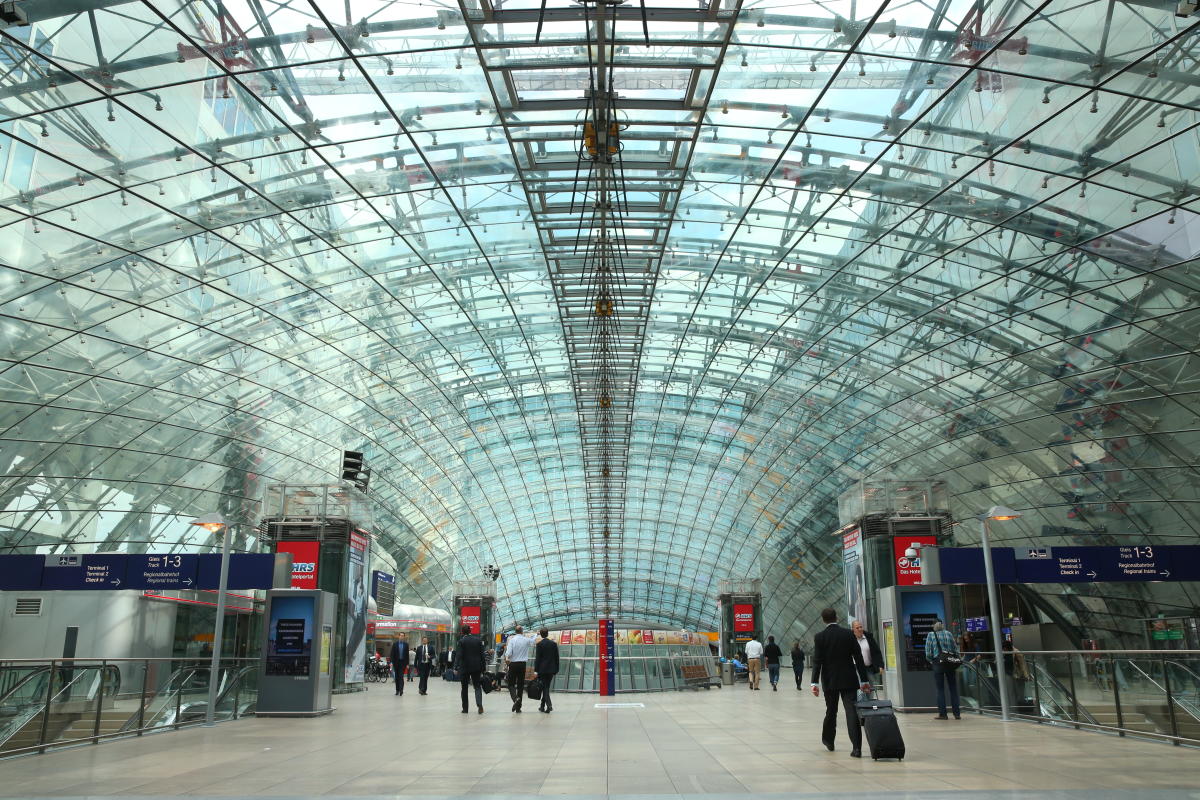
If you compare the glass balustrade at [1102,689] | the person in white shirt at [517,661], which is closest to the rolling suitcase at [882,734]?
the glass balustrade at [1102,689]

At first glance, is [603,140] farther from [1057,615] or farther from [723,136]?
[1057,615]

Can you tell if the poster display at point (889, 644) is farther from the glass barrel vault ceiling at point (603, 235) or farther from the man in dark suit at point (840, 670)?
the glass barrel vault ceiling at point (603, 235)

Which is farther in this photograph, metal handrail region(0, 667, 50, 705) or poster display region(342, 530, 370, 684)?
poster display region(342, 530, 370, 684)

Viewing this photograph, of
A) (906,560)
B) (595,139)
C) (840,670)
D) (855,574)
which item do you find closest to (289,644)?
(840,670)

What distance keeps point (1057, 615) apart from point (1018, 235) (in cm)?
2767

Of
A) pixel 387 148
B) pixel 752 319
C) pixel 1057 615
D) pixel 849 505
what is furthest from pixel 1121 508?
pixel 387 148

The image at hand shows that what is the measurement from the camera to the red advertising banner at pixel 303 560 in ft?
82.7

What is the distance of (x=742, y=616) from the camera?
49281mm

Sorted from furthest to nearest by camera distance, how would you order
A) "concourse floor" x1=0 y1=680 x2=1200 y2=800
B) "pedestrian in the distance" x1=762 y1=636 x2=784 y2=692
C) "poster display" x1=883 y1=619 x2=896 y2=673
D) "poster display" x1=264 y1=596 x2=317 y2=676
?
1. "pedestrian in the distance" x1=762 y1=636 x2=784 y2=692
2. "poster display" x1=883 y1=619 x2=896 y2=673
3. "poster display" x1=264 y1=596 x2=317 y2=676
4. "concourse floor" x1=0 y1=680 x2=1200 y2=800

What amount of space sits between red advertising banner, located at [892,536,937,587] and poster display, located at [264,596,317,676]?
535 inches

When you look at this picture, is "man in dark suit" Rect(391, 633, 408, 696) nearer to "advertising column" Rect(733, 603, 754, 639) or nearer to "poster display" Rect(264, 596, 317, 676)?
"poster display" Rect(264, 596, 317, 676)

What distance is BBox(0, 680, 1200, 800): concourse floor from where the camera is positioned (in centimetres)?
844

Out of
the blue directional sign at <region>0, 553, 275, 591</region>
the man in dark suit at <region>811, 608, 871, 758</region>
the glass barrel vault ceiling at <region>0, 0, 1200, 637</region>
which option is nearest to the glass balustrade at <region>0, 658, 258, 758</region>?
the man in dark suit at <region>811, 608, 871, 758</region>

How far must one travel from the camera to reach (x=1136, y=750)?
1140cm
